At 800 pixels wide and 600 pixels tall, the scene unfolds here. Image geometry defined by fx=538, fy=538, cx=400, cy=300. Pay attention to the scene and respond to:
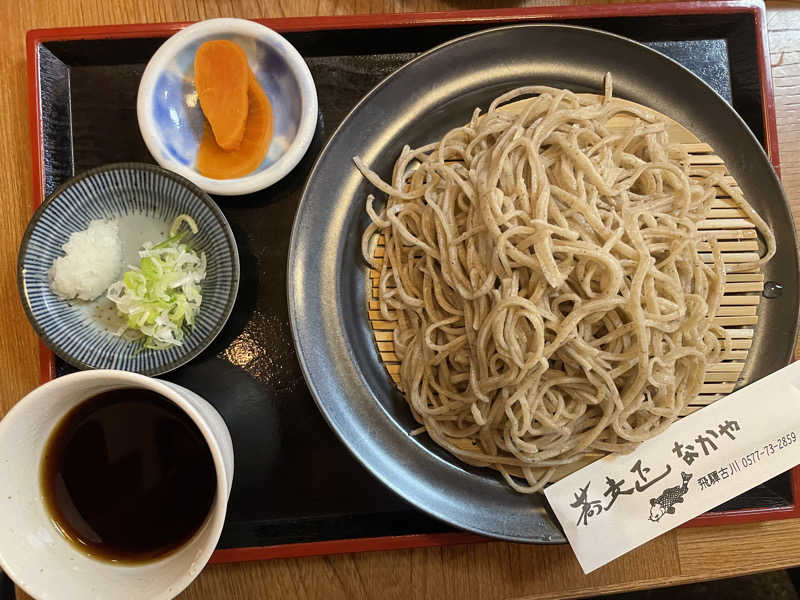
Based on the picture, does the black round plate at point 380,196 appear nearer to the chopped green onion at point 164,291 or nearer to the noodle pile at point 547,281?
the noodle pile at point 547,281

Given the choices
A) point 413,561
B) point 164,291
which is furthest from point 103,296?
point 413,561

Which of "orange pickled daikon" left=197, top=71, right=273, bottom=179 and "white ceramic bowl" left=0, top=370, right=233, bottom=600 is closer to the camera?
"white ceramic bowl" left=0, top=370, right=233, bottom=600

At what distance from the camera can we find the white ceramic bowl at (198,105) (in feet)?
5.82

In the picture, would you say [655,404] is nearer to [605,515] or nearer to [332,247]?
[605,515]

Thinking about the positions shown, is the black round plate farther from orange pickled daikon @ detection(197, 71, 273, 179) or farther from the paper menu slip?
orange pickled daikon @ detection(197, 71, 273, 179)

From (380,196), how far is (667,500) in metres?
1.33

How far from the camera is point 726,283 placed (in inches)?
71.4

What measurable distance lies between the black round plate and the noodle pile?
2.6 inches

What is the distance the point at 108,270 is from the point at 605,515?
176cm

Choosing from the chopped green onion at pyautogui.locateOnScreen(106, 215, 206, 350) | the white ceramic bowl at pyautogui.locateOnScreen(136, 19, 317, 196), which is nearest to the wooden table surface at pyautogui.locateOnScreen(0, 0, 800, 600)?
the white ceramic bowl at pyautogui.locateOnScreen(136, 19, 317, 196)

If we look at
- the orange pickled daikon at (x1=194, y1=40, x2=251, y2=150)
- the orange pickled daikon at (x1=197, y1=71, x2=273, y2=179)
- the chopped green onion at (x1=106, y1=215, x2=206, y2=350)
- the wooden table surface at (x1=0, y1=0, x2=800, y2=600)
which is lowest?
the wooden table surface at (x1=0, y1=0, x2=800, y2=600)

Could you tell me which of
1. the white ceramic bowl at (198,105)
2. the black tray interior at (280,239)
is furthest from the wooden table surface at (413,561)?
the white ceramic bowl at (198,105)

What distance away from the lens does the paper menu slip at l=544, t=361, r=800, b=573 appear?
1.64 m

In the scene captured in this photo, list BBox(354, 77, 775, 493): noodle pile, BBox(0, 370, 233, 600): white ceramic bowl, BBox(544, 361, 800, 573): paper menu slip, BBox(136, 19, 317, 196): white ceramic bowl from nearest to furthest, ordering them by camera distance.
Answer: BBox(0, 370, 233, 600): white ceramic bowl, BBox(354, 77, 775, 493): noodle pile, BBox(544, 361, 800, 573): paper menu slip, BBox(136, 19, 317, 196): white ceramic bowl
